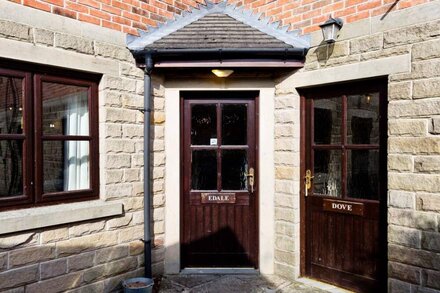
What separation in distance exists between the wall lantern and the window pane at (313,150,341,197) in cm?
126

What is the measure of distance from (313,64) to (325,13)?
57 centimetres

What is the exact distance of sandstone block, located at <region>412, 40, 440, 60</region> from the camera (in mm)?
2998

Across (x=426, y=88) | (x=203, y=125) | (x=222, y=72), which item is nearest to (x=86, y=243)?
(x=203, y=125)

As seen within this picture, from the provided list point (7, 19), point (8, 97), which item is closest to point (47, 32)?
point (7, 19)

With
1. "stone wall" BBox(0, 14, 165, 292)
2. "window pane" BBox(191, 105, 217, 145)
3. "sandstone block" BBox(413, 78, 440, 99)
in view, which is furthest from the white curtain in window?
"sandstone block" BBox(413, 78, 440, 99)

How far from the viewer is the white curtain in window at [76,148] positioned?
140 inches

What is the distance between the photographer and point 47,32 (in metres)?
3.22

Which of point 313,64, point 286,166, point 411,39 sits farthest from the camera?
point 286,166

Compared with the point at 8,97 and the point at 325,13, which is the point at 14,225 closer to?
the point at 8,97

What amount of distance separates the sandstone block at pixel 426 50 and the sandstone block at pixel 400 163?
93 cm

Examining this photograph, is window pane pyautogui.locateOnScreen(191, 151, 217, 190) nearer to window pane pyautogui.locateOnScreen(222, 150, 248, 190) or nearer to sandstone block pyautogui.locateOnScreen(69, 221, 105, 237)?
window pane pyautogui.locateOnScreen(222, 150, 248, 190)

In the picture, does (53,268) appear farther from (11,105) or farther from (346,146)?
(346,146)

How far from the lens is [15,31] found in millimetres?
3010

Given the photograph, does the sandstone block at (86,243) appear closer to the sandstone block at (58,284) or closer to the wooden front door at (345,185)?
the sandstone block at (58,284)
